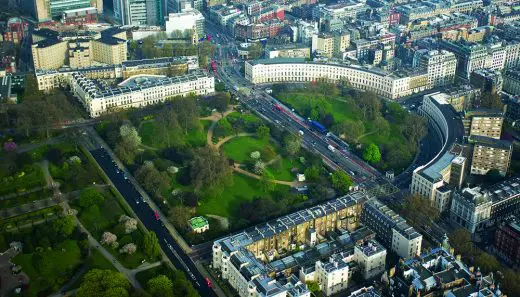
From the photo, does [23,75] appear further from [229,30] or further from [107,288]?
[107,288]

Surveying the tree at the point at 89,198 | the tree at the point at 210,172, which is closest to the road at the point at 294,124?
the tree at the point at 210,172

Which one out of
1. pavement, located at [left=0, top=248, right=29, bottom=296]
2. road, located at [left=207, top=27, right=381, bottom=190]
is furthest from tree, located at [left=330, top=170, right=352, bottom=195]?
pavement, located at [left=0, top=248, right=29, bottom=296]

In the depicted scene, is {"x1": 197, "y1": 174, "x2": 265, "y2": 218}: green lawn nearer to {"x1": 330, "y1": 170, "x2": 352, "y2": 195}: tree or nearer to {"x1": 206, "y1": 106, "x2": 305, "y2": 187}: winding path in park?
{"x1": 206, "y1": 106, "x2": 305, "y2": 187}: winding path in park

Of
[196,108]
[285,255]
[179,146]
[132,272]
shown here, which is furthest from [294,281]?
[196,108]

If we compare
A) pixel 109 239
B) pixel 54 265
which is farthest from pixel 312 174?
pixel 54 265

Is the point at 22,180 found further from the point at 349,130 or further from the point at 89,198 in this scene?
the point at 349,130

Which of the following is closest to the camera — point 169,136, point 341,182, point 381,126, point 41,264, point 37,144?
point 41,264
